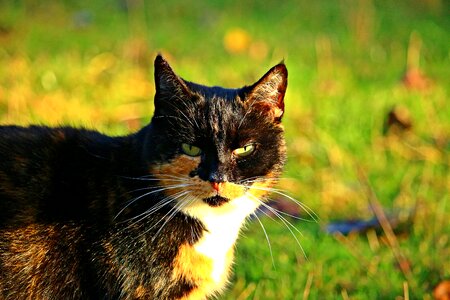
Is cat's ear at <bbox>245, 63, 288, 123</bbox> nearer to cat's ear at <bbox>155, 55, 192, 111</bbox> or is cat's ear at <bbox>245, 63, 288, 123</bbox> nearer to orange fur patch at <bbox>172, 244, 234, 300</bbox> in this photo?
cat's ear at <bbox>155, 55, 192, 111</bbox>

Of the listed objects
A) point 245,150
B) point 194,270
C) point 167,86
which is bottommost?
point 194,270

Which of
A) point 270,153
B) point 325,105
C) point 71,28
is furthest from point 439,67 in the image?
point 270,153

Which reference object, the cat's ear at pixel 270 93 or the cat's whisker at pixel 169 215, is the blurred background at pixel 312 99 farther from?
the cat's ear at pixel 270 93

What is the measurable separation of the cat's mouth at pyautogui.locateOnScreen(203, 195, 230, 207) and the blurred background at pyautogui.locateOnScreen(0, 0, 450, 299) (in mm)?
272

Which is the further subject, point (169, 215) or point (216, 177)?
point (169, 215)

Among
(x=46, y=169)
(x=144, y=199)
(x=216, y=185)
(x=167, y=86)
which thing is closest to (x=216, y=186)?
(x=216, y=185)

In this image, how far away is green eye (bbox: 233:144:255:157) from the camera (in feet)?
8.51

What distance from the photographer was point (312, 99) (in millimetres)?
5129

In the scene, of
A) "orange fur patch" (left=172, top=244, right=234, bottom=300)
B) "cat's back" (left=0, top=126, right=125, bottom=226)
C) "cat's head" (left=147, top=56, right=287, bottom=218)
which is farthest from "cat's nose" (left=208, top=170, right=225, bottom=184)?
"cat's back" (left=0, top=126, right=125, bottom=226)

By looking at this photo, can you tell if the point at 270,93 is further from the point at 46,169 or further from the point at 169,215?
the point at 46,169

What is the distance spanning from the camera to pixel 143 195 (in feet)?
8.35

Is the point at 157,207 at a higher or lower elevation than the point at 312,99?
lower

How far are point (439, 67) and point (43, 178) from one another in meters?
4.01

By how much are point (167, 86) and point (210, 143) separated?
0.27m
